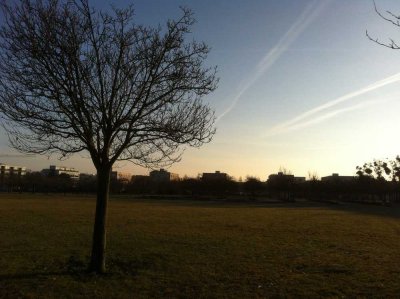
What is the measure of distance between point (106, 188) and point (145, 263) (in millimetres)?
3099

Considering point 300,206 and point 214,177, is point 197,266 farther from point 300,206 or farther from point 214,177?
point 214,177

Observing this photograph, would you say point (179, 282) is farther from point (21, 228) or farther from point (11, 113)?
point (21, 228)

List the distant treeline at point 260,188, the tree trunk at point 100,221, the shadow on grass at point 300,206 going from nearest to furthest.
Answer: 1. the tree trunk at point 100,221
2. the shadow on grass at point 300,206
3. the distant treeline at point 260,188

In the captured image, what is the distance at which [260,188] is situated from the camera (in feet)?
374

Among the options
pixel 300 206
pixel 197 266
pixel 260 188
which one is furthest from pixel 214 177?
pixel 197 266

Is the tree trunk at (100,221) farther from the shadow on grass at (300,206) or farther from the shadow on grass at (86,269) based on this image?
the shadow on grass at (300,206)

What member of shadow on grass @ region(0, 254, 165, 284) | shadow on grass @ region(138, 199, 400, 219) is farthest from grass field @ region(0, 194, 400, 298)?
shadow on grass @ region(138, 199, 400, 219)

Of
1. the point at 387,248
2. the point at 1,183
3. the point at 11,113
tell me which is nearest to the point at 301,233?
the point at 387,248

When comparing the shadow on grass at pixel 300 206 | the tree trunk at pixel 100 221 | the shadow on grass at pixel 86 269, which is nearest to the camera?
the shadow on grass at pixel 86 269

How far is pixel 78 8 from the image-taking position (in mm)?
11469

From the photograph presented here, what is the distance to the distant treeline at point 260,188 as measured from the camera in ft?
334

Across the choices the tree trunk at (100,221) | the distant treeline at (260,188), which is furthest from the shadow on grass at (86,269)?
the distant treeline at (260,188)

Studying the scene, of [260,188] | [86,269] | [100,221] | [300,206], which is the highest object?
[260,188]

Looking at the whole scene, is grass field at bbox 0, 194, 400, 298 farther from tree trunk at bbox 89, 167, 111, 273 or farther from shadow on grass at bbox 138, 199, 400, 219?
shadow on grass at bbox 138, 199, 400, 219
